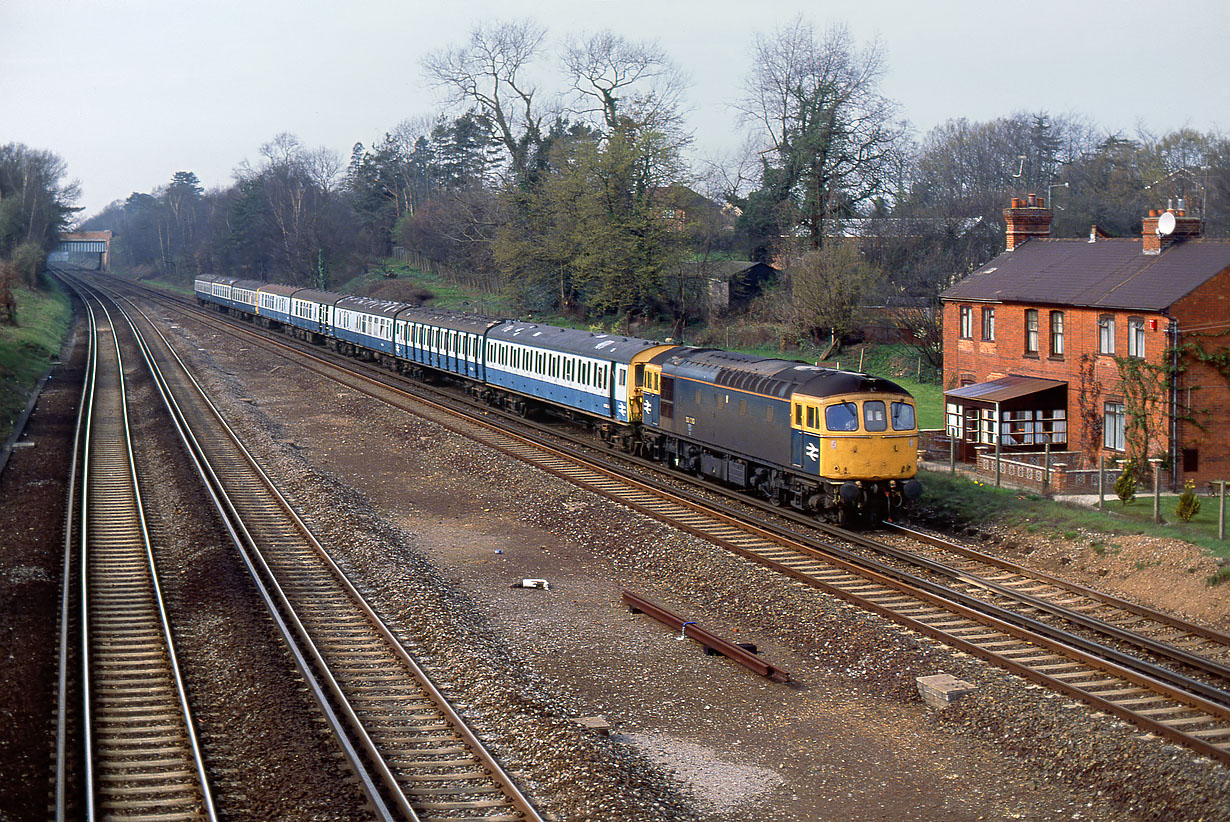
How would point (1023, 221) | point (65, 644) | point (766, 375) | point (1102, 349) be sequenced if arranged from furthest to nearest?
1. point (1023, 221)
2. point (1102, 349)
3. point (766, 375)
4. point (65, 644)

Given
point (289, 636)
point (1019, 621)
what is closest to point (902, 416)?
point (1019, 621)

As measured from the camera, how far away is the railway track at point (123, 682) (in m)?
10.1

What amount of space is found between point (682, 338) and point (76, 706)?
44.2 m

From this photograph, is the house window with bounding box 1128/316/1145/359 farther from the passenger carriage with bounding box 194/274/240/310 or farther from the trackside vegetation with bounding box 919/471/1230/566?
the passenger carriage with bounding box 194/274/240/310

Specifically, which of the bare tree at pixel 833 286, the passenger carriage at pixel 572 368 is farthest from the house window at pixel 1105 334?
the bare tree at pixel 833 286

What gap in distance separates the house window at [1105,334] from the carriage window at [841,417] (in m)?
10.7

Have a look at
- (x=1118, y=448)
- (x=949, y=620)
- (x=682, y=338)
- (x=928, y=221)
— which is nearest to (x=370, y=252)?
(x=682, y=338)

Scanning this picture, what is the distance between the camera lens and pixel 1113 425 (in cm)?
2734

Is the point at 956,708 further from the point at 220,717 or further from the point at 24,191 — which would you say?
the point at 24,191

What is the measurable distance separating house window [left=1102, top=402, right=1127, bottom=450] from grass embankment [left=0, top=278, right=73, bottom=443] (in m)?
29.7

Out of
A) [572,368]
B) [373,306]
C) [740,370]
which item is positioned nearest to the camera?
[740,370]

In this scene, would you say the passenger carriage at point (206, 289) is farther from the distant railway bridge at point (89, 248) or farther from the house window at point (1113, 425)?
the distant railway bridge at point (89, 248)

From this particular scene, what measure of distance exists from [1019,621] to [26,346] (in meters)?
46.8

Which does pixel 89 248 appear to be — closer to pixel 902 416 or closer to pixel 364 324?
pixel 364 324
